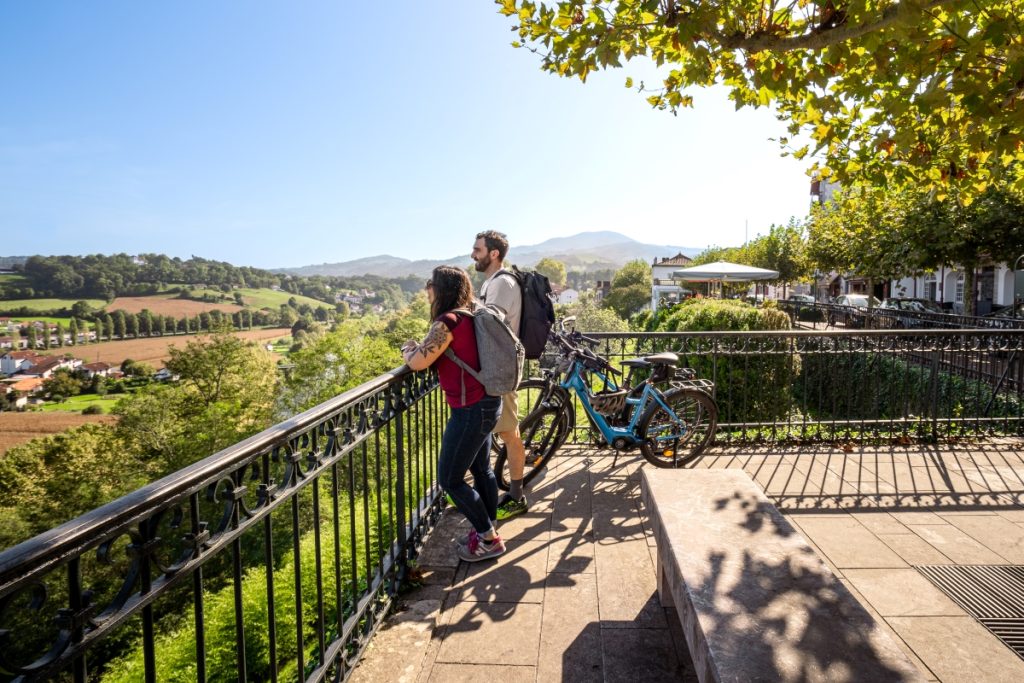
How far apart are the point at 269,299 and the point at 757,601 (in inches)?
7162

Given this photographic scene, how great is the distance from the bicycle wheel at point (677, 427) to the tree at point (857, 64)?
263 cm

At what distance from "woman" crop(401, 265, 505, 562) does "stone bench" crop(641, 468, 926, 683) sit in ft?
3.51

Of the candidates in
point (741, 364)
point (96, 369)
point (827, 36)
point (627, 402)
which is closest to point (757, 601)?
point (627, 402)

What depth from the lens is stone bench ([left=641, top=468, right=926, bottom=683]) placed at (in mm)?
1818

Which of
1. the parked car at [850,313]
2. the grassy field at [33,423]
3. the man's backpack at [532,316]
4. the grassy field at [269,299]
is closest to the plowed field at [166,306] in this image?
the grassy field at [269,299]

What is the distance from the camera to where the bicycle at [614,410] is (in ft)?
16.4

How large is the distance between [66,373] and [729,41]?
304 feet

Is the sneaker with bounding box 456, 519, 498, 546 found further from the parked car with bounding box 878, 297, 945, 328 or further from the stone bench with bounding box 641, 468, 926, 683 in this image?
the parked car with bounding box 878, 297, 945, 328

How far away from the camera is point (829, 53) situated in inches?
173

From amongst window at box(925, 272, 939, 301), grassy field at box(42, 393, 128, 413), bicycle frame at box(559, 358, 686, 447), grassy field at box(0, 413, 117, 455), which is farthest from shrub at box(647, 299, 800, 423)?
grassy field at box(42, 393, 128, 413)

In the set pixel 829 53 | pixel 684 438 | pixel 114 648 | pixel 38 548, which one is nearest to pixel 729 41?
pixel 829 53

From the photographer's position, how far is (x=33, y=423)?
60375 millimetres

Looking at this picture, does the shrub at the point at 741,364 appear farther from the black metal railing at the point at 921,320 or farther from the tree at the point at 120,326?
the tree at the point at 120,326

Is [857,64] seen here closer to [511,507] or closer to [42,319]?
[511,507]
